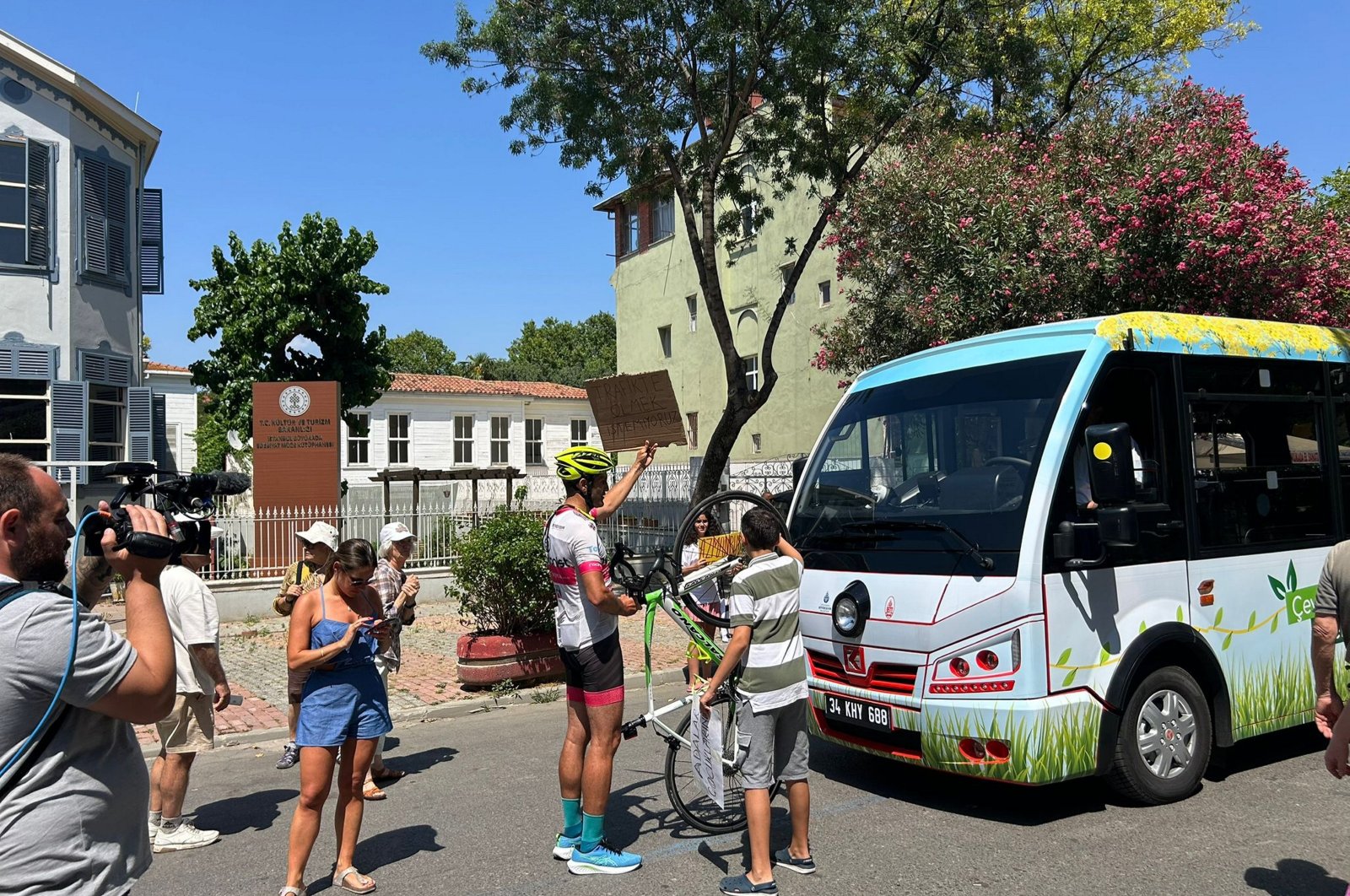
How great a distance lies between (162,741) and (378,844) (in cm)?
136

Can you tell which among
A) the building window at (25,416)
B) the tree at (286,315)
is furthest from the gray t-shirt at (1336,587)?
the tree at (286,315)

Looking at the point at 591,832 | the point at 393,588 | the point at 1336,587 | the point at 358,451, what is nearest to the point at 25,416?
the point at 393,588

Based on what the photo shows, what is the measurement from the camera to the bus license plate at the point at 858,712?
5723 mm

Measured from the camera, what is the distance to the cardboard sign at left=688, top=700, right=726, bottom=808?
5.03 m

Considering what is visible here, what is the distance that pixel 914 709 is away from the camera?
557 centimetres

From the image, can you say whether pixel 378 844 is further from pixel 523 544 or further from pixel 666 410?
pixel 666 410

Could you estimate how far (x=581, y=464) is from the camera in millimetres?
5156

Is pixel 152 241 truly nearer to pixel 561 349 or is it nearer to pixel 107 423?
pixel 107 423

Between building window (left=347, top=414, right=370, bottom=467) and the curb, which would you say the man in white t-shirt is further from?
building window (left=347, top=414, right=370, bottom=467)

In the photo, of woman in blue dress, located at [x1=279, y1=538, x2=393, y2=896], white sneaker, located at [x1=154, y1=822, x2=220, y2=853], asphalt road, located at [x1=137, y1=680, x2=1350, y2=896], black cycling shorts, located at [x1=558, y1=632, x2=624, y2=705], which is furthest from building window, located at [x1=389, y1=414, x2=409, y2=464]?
black cycling shorts, located at [x1=558, y1=632, x2=624, y2=705]

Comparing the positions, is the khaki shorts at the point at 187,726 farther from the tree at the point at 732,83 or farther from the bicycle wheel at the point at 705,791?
the tree at the point at 732,83

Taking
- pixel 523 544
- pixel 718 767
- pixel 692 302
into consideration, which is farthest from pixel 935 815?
pixel 692 302

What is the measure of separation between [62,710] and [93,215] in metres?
17.8

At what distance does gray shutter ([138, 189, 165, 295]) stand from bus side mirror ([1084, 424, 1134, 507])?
1883cm
